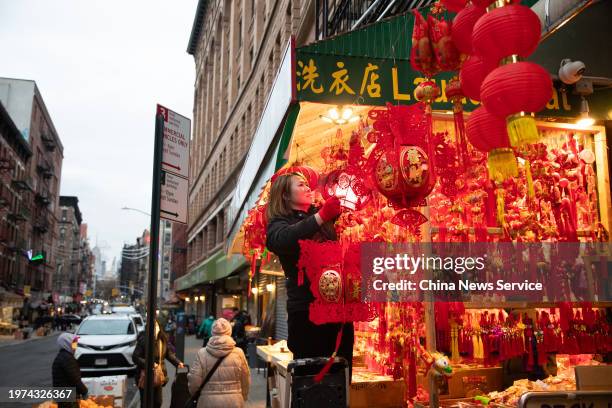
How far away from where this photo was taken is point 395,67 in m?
5.41

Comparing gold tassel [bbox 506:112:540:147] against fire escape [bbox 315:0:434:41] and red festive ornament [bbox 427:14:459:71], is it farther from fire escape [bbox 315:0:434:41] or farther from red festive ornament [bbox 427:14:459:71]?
fire escape [bbox 315:0:434:41]

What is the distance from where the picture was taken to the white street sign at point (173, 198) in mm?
3321

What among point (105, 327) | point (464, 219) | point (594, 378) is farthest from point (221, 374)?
point (105, 327)

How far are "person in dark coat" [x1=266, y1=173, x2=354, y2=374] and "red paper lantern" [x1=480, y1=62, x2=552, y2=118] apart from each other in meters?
1.22

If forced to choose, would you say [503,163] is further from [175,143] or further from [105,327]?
[105,327]

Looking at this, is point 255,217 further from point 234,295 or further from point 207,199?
point 207,199

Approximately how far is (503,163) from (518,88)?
724mm

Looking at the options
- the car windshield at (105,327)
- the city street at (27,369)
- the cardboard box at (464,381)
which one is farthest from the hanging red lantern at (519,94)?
the car windshield at (105,327)

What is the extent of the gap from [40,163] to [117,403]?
→ 66.5 m

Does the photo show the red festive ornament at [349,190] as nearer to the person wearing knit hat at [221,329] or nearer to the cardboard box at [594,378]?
the person wearing knit hat at [221,329]

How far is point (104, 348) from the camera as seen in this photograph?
14047mm

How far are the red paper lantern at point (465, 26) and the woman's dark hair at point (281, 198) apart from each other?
1.83 metres

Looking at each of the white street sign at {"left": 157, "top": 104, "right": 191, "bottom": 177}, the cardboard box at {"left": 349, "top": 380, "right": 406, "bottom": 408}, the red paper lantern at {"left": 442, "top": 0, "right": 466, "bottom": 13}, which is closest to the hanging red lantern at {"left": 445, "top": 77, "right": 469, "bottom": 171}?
the red paper lantern at {"left": 442, "top": 0, "right": 466, "bottom": 13}

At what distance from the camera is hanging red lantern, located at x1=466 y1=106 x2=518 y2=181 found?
3.68 metres
